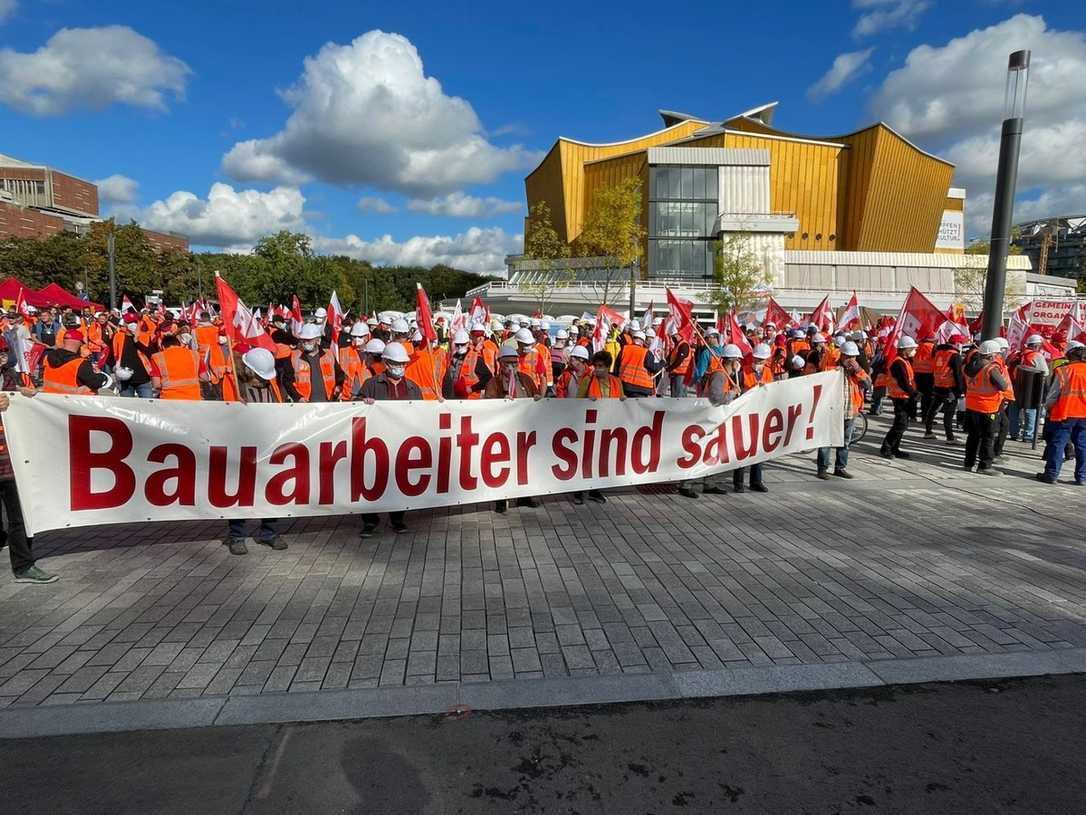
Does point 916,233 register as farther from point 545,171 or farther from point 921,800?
point 921,800

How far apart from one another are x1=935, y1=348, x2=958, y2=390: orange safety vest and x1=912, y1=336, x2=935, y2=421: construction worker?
16cm

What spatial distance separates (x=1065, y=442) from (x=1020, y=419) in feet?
14.0

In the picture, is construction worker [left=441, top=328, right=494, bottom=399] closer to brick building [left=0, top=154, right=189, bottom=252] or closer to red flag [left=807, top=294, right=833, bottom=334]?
red flag [left=807, top=294, right=833, bottom=334]

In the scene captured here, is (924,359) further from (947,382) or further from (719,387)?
(719,387)

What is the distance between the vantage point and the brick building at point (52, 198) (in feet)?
310

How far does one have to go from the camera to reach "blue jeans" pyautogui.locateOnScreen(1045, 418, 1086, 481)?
28.4 ft

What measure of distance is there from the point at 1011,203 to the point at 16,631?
42.1 feet

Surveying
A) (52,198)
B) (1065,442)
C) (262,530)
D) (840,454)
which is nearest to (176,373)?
(262,530)

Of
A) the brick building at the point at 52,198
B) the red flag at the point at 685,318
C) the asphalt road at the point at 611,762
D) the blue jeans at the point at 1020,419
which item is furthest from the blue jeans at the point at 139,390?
the brick building at the point at 52,198

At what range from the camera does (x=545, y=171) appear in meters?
89.7

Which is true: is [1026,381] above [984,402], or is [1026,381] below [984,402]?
above

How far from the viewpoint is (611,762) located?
A: 119 inches

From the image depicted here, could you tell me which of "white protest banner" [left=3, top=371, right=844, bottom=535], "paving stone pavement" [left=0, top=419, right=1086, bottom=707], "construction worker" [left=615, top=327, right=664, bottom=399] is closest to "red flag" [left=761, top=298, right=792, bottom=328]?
"construction worker" [left=615, top=327, right=664, bottom=399]

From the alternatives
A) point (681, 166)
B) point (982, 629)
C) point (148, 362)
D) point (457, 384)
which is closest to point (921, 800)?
point (982, 629)
